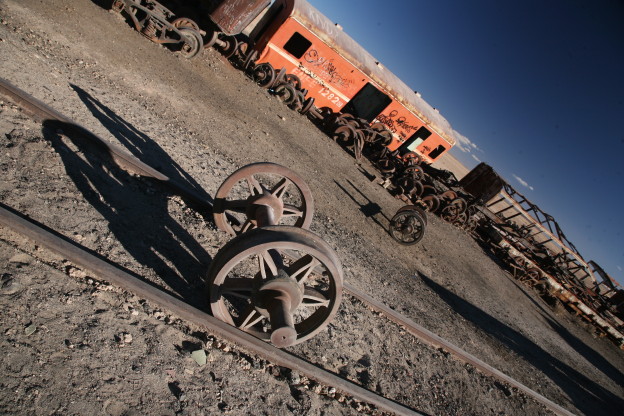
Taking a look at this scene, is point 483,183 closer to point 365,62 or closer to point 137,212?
point 365,62

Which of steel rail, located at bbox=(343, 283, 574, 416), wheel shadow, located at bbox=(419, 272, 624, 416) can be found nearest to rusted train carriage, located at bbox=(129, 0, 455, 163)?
wheel shadow, located at bbox=(419, 272, 624, 416)

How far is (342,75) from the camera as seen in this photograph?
520 inches

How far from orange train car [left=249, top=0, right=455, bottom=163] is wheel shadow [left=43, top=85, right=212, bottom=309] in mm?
9059

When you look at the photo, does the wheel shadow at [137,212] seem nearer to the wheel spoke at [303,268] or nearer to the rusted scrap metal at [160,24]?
the wheel spoke at [303,268]

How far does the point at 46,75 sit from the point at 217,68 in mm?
6109

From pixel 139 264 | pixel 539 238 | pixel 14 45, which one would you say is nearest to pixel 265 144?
pixel 14 45

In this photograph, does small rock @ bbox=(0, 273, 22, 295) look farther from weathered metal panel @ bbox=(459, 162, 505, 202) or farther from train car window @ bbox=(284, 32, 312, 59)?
weathered metal panel @ bbox=(459, 162, 505, 202)

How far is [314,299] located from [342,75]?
11.5 metres

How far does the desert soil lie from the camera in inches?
100

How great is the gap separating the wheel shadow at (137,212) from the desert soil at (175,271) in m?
0.02

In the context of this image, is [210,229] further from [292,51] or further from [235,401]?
[292,51]

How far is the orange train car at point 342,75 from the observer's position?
11914 mm

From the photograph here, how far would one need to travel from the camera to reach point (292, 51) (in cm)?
1266

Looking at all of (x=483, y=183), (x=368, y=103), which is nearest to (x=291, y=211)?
(x=368, y=103)
